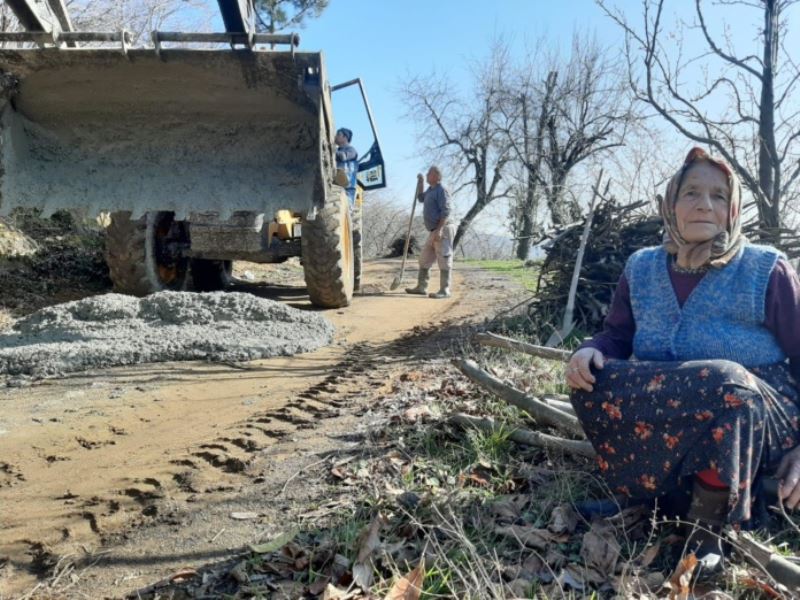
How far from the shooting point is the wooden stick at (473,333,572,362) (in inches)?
130

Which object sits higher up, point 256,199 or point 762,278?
point 256,199

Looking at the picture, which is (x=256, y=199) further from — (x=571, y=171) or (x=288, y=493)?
(x=571, y=171)

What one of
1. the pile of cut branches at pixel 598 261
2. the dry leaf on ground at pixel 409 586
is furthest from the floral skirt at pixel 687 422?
the pile of cut branches at pixel 598 261

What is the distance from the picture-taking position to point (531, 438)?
2754 millimetres

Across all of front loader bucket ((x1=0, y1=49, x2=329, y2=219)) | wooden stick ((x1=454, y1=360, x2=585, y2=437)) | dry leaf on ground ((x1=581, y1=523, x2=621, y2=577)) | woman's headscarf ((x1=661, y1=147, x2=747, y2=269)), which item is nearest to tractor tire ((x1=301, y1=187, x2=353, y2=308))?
front loader bucket ((x1=0, y1=49, x2=329, y2=219))

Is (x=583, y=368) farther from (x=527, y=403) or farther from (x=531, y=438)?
(x=527, y=403)

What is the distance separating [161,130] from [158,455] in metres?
3.49

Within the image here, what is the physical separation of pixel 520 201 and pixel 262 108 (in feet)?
64.7

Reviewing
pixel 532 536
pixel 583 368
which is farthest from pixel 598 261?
pixel 532 536

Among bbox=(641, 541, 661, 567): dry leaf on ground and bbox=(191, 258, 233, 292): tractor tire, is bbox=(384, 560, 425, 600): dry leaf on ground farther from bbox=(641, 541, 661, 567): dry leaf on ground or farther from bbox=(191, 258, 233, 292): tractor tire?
bbox=(191, 258, 233, 292): tractor tire

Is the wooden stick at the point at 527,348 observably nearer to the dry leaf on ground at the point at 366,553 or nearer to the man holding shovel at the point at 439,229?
the dry leaf on ground at the point at 366,553

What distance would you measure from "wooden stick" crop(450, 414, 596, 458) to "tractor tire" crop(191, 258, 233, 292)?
569cm

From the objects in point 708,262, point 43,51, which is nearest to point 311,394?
point 708,262

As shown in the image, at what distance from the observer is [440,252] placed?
29.8 feet
